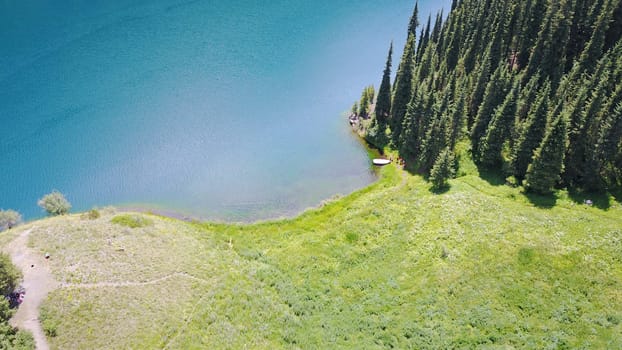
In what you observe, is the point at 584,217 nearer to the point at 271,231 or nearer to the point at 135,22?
the point at 271,231

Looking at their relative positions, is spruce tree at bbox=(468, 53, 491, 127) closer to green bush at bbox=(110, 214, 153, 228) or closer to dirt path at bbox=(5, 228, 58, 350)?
green bush at bbox=(110, 214, 153, 228)

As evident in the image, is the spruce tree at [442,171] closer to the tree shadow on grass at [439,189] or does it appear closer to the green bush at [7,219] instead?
the tree shadow on grass at [439,189]

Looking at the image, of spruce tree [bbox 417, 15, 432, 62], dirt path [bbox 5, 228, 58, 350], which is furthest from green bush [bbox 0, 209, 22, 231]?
spruce tree [bbox 417, 15, 432, 62]

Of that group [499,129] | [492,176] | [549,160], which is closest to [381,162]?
[492,176]

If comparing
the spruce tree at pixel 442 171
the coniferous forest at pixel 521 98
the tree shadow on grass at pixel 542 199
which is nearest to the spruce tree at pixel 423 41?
the coniferous forest at pixel 521 98

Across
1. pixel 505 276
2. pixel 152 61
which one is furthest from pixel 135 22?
pixel 505 276

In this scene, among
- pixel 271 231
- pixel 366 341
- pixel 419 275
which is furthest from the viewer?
pixel 271 231
